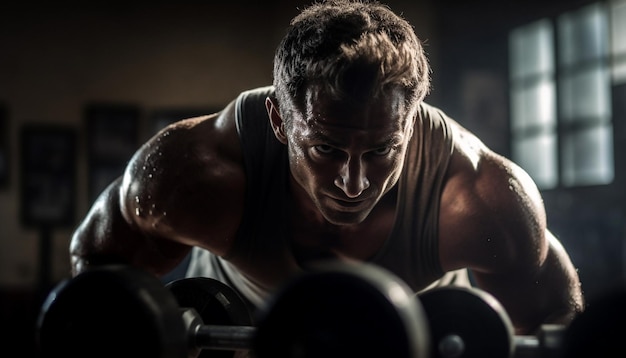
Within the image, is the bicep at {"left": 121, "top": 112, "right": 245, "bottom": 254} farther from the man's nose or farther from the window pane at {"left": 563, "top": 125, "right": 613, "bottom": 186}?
the window pane at {"left": 563, "top": 125, "right": 613, "bottom": 186}

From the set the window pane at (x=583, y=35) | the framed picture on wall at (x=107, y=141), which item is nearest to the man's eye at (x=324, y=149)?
the window pane at (x=583, y=35)

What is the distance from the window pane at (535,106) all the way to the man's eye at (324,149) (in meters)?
3.13

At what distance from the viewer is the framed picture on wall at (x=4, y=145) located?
17.0 feet

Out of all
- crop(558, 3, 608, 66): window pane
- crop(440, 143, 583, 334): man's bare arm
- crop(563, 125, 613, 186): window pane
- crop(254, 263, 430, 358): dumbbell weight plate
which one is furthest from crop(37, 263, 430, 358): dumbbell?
crop(558, 3, 608, 66): window pane

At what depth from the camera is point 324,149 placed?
1.11m

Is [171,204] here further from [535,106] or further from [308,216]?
[535,106]

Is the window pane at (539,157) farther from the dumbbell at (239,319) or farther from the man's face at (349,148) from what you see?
the dumbbell at (239,319)

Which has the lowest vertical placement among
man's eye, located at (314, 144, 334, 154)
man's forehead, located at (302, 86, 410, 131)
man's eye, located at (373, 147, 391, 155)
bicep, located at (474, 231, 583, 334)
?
bicep, located at (474, 231, 583, 334)

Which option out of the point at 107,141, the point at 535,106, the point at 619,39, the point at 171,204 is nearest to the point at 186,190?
the point at 171,204

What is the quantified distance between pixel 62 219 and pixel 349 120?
444 centimetres

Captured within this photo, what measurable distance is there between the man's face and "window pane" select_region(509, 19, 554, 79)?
3.14m

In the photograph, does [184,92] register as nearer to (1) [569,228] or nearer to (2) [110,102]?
(2) [110,102]

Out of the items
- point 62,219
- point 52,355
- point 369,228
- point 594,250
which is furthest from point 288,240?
point 62,219

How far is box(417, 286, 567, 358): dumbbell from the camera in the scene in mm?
861
